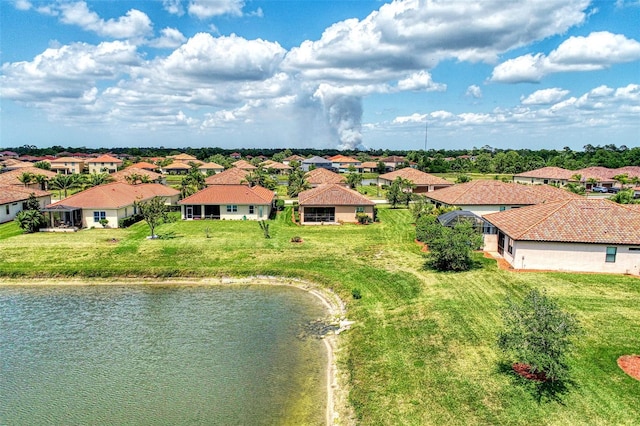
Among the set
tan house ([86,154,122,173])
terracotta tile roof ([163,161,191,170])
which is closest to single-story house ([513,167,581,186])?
terracotta tile roof ([163,161,191,170])

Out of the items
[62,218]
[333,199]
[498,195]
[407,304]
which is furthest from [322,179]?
[407,304]

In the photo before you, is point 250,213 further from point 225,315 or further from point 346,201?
point 225,315

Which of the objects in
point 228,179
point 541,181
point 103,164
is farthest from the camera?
point 103,164

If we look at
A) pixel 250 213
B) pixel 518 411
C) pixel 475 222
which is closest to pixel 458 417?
pixel 518 411

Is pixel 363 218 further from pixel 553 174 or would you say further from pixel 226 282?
pixel 553 174

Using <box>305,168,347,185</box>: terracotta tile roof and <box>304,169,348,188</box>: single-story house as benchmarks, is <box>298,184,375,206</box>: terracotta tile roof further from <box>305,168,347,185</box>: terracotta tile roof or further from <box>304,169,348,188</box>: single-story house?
<box>305,168,347,185</box>: terracotta tile roof
